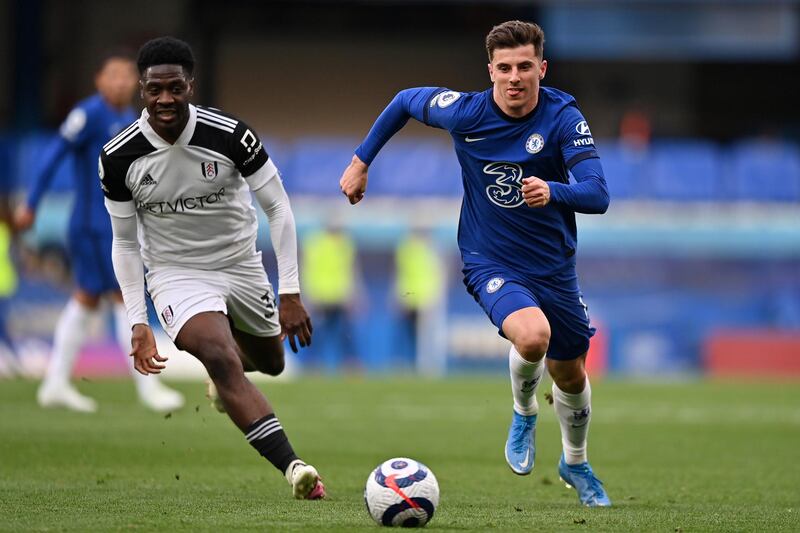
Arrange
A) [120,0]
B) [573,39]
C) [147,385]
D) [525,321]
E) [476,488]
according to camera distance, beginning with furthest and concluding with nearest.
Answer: [120,0], [573,39], [147,385], [476,488], [525,321]

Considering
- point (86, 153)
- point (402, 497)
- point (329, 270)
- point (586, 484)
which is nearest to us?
point (402, 497)

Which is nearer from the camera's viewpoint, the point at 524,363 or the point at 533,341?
the point at 533,341

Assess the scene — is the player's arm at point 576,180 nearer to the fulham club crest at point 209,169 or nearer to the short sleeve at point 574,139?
the short sleeve at point 574,139

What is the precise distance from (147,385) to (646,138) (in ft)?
57.5

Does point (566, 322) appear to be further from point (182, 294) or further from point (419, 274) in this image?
point (419, 274)

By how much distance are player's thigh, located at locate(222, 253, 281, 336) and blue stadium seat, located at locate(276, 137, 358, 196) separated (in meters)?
17.4

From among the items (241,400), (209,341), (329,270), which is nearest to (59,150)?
(209,341)

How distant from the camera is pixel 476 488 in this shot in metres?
8.31

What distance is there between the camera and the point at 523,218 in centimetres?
726

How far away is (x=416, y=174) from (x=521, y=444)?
60.3 feet

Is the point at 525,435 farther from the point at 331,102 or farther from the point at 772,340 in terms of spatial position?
the point at 331,102

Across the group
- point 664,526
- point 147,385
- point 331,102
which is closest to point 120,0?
point 331,102

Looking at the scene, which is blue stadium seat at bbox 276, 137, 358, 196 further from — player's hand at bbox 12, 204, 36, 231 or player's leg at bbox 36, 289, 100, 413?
player's hand at bbox 12, 204, 36, 231

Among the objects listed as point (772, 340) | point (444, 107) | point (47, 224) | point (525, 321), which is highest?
point (444, 107)
